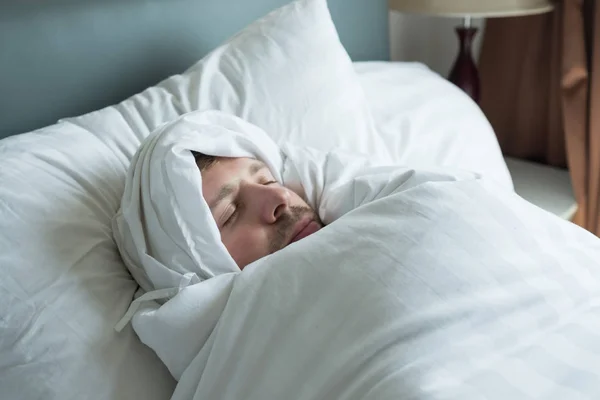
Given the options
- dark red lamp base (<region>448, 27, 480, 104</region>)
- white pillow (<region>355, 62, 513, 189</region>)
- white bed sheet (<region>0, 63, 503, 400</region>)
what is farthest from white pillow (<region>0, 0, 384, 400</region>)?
dark red lamp base (<region>448, 27, 480, 104</region>)

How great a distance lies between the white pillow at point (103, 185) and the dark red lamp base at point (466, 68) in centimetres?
54

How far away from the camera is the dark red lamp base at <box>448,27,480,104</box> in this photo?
5.62 feet

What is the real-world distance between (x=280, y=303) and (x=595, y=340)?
358 mm

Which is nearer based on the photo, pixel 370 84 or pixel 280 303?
Answer: pixel 280 303

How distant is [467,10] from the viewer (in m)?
1.53

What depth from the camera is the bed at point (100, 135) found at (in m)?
0.77

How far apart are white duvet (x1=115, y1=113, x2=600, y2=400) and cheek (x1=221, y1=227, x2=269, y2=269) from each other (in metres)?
0.05

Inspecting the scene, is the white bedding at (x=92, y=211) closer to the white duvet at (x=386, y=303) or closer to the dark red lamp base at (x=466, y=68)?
the white duvet at (x=386, y=303)

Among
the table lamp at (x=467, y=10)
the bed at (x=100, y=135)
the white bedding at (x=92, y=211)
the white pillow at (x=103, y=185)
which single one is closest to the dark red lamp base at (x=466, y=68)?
the table lamp at (x=467, y=10)

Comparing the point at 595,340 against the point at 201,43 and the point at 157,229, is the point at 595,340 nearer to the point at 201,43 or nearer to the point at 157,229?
the point at 157,229

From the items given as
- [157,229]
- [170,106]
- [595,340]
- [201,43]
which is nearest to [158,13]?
[201,43]

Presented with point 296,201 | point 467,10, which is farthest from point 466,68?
point 296,201

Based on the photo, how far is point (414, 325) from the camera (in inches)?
26.4

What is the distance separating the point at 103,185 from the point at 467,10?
101cm
